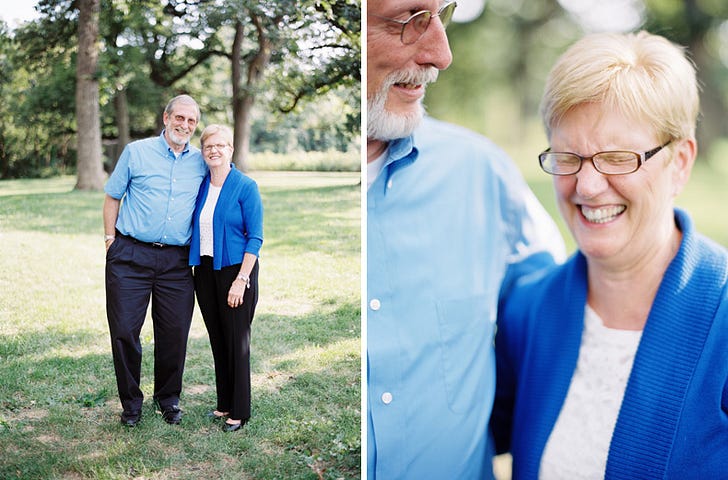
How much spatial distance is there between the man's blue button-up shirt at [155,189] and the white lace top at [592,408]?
1.17 meters

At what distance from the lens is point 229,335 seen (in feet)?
6.08

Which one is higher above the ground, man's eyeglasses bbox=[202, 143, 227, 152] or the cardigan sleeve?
man's eyeglasses bbox=[202, 143, 227, 152]

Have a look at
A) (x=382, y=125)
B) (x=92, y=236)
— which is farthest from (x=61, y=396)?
(x=382, y=125)

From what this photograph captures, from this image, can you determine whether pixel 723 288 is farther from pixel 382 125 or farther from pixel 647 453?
pixel 382 125

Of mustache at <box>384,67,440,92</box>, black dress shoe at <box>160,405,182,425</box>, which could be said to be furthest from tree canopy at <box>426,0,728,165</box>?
black dress shoe at <box>160,405,182,425</box>

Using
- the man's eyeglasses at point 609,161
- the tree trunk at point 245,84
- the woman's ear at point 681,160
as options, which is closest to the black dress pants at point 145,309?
the tree trunk at point 245,84

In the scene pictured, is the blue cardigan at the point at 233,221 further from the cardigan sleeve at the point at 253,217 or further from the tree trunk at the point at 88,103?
the tree trunk at the point at 88,103

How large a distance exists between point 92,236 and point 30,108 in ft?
1.30

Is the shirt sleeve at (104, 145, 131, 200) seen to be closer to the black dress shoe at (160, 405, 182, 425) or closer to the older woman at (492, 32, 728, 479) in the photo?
the black dress shoe at (160, 405, 182, 425)

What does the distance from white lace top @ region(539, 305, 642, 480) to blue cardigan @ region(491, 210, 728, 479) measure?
0.03 metres

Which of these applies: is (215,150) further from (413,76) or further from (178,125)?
(413,76)

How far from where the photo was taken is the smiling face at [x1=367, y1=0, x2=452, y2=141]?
1.61 m

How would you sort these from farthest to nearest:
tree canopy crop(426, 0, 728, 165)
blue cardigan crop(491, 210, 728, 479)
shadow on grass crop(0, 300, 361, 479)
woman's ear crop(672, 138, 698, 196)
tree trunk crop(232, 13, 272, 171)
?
tree canopy crop(426, 0, 728, 165) → tree trunk crop(232, 13, 272, 171) → shadow on grass crop(0, 300, 361, 479) → woman's ear crop(672, 138, 698, 196) → blue cardigan crop(491, 210, 728, 479)

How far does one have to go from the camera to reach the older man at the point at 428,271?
1.74 meters
